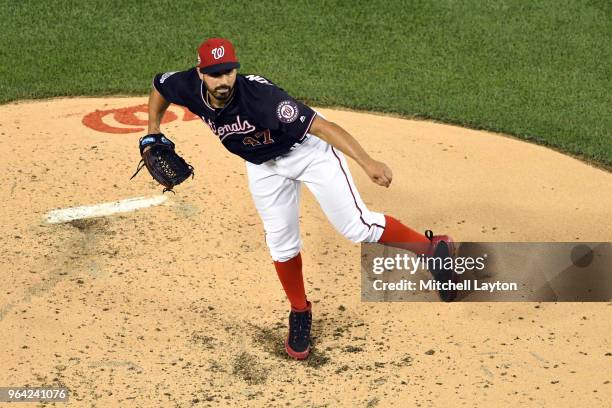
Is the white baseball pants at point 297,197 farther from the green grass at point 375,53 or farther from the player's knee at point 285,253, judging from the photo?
the green grass at point 375,53

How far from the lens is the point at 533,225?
7.64 meters

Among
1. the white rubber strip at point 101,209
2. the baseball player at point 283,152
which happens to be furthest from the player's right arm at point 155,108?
the white rubber strip at point 101,209

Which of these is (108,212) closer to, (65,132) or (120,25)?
(65,132)

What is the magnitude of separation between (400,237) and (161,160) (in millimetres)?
1458

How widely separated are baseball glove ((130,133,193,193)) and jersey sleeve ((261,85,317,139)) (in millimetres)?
805

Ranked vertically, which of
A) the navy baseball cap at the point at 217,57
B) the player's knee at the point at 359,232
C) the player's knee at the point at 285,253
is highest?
the navy baseball cap at the point at 217,57

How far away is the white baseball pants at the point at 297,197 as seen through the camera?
19.7 ft

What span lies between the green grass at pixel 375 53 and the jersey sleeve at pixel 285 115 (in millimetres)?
4016

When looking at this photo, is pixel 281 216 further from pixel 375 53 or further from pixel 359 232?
pixel 375 53

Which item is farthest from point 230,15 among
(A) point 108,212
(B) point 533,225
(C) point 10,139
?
Result: (B) point 533,225

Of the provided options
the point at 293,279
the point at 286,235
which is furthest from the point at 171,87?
the point at 293,279

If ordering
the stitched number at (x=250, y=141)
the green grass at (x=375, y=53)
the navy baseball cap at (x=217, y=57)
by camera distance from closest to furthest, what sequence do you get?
the navy baseball cap at (x=217, y=57) < the stitched number at (x=250, y=141) < the green grass at (x=375, y=53)

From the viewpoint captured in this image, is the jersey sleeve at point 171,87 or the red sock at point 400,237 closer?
the jersey sleeve at point 171,87

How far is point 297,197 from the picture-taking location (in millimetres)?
6246
